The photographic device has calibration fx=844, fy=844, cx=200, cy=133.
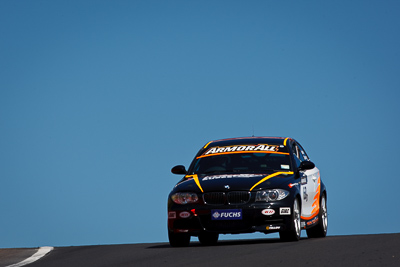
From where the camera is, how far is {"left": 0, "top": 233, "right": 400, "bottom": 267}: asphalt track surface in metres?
9.14

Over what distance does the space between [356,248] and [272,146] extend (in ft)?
12.4

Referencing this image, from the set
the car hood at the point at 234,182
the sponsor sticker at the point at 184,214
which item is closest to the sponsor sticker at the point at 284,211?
the car hood at the point at 234,182

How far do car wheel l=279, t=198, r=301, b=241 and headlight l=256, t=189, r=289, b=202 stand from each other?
25cm

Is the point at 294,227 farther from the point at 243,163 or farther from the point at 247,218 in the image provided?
the point at 243,163

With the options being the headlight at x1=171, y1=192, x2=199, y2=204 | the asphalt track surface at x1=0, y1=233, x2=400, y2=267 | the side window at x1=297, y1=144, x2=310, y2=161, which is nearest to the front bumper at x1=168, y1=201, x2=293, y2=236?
the headlight at x1=171, y1=192, x2=199, y2=204

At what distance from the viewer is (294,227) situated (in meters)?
12.7

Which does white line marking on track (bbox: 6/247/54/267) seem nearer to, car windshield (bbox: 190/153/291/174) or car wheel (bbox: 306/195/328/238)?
car windshield (bbox: 190/153/291/174)

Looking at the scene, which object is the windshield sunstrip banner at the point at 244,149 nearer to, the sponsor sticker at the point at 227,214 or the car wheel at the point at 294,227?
the car wheel at the point at 294,227

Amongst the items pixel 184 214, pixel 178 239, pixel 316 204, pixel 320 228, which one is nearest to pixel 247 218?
pixel 184 214

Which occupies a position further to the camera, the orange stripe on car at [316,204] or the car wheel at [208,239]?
the orange stripe on car at [316,204]

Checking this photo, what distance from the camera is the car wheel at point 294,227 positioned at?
12.6m

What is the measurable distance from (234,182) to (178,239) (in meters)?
1.28

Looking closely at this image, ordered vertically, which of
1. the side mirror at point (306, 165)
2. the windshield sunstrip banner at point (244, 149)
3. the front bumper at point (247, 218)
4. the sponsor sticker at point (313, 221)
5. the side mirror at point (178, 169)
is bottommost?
the sponsor sticker at point (313, 221)

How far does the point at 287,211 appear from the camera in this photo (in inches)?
492
